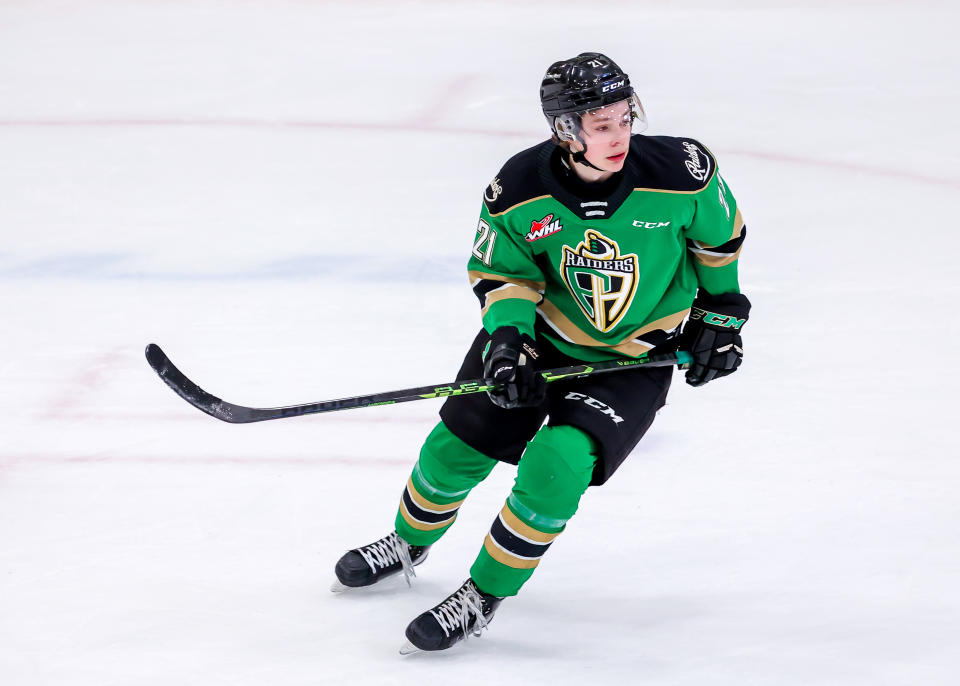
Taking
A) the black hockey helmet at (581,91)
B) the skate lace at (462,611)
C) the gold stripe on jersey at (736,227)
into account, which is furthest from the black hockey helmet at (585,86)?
the skate lace at (462,611)

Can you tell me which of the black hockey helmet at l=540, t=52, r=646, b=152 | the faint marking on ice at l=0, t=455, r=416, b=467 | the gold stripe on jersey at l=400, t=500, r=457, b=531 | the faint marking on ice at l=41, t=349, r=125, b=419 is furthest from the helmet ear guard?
the faint marking on ice at l=41, t=349, r=125, b=419

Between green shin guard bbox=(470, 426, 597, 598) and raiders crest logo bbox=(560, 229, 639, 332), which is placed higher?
raiders crest logo bbox=(560, 229, 639, 332)

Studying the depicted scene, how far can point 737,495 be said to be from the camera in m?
2.92

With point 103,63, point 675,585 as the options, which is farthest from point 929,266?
point 103,63

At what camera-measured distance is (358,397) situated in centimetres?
246

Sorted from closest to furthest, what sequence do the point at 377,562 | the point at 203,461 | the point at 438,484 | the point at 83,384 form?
the point at 438,484
the point at 377,562
the point at 203,461
the point at 83,384

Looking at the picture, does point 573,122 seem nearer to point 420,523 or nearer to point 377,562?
point 420,523

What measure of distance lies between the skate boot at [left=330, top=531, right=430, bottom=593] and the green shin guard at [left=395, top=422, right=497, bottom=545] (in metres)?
0.04

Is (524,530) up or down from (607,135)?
down

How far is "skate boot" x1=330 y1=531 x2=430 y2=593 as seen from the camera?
2582mm

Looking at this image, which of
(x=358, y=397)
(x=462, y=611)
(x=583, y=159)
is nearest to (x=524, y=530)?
(x=462, y=611)

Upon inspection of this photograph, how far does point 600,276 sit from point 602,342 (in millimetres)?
149

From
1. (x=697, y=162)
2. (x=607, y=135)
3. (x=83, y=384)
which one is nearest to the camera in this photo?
(x=607, y=135)

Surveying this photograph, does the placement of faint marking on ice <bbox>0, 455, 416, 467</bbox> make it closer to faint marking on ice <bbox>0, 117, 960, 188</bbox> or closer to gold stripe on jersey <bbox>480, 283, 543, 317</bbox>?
gold stripe on jersey <bbox>480, 283, 543, 317</bbox>
